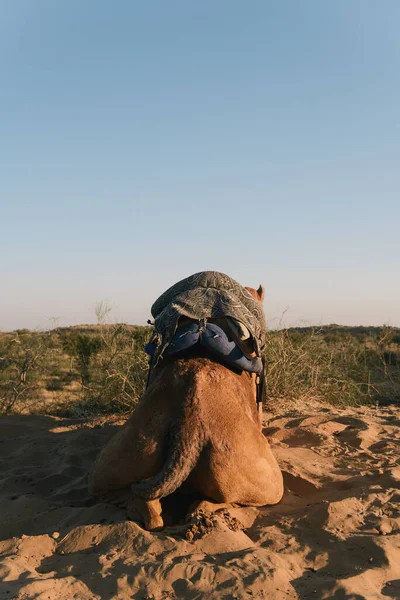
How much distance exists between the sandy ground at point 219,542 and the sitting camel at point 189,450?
15 cm

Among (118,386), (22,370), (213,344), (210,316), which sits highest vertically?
(210,316)

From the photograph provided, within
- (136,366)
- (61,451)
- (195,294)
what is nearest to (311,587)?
(195,294)

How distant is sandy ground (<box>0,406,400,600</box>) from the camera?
8.59 feet

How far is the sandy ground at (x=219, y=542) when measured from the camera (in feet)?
8.59

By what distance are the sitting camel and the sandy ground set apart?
0.49 ft

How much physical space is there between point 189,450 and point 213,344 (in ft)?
2.71

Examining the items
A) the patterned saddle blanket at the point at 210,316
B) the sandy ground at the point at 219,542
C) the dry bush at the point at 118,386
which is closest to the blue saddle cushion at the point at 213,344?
the patterned saddle blanket at the point at 210,316

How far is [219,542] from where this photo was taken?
308cm

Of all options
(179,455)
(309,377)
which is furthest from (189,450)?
(309,377)

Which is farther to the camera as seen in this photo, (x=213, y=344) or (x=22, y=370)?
(x=22, y=370)

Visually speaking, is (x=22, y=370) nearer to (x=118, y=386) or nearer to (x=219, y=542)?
(x=118, y=386)

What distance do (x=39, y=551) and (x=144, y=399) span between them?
3.68ft

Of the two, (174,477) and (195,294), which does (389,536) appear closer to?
(174,477)

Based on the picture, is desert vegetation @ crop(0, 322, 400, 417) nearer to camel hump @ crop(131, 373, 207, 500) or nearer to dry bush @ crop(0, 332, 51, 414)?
dry bush @ crop(0, 332, 51, 414)
